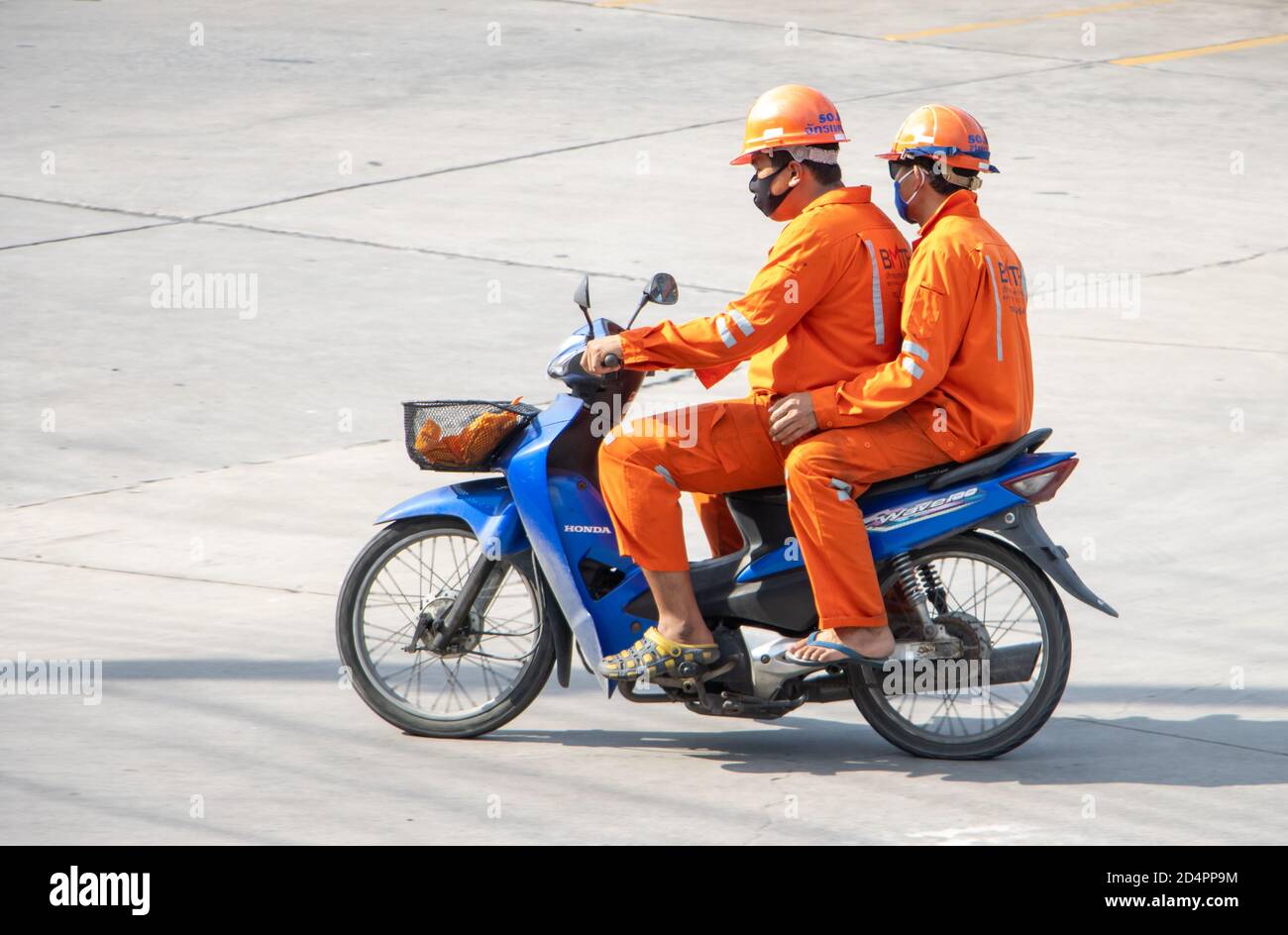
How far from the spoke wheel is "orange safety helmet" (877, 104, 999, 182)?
3.47ft

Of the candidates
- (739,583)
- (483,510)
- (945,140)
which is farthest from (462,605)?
(945,140)

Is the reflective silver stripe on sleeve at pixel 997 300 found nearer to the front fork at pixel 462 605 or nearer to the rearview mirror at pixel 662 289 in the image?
the rearview mirror at pixel 662 289

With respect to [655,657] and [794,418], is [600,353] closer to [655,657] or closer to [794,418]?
[794,418]

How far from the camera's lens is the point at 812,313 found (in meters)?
5.76

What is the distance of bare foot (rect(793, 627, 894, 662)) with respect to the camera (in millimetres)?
5762

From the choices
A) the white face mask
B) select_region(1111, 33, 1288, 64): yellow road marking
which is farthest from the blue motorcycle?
select_region(1111, 33, 1288, 64): yellow road marking

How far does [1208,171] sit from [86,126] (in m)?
8.08

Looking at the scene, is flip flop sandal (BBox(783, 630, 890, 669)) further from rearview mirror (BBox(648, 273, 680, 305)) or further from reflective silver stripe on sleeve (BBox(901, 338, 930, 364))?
rearview mirror (BBox(648, 273, 680, 305))

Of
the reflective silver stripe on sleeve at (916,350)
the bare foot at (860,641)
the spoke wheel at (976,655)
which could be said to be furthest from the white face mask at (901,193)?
the bare foot at (860,641)

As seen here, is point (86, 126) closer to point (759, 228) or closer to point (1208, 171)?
point (759, 228)

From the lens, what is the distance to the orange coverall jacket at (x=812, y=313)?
5.62m

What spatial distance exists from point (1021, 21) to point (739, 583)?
15.8m

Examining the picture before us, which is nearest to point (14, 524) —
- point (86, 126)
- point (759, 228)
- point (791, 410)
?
point (791, 410)

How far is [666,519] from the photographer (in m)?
5.79
